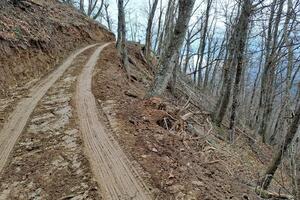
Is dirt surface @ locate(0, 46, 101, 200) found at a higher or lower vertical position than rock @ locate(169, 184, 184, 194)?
lower

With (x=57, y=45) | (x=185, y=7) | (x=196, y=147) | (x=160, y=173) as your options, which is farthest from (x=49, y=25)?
(x=160, y=173)

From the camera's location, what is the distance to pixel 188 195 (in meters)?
4.77

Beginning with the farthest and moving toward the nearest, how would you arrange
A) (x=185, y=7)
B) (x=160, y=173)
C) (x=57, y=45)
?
1. (x=57, y=45)
2. (x=185, y=7)
3. (x=160, y=173)

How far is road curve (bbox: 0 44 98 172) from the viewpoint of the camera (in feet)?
20.9

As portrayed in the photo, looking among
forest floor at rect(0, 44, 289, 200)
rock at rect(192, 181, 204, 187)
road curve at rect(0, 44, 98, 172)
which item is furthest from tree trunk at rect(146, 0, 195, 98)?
rock at rect(192, 181, 204, 187)

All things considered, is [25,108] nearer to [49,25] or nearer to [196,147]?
[196,147]

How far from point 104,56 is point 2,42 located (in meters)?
7.21

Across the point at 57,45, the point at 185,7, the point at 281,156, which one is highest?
the point at 185,7

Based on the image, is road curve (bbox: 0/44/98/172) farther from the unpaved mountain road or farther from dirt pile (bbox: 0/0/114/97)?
dirt pile (bbox: 0/0/114/97)

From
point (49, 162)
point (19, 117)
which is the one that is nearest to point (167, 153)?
point (49, 162)

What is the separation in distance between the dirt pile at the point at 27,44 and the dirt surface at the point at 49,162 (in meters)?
3.20

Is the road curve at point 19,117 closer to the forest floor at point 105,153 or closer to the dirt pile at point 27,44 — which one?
the forest floor at point 105,153

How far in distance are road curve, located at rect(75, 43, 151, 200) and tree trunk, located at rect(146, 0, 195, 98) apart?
66.4 inches

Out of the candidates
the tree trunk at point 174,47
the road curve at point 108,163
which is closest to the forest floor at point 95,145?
the road curve at point 108,163
